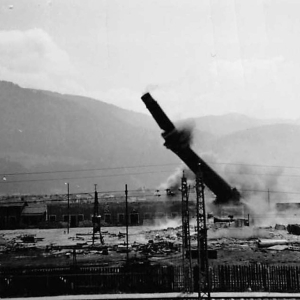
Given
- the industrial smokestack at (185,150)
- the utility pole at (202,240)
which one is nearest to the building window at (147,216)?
the industrial smokestack at (185,150)

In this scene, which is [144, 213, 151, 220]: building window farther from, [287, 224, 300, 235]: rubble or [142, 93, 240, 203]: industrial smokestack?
[287, 224, 300, 235]: rubble

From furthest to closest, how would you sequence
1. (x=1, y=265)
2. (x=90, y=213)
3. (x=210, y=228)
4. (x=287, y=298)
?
(x=90, y=213) → (x=210, y=228) → (x=1, y=265) → (x=287, y=298)

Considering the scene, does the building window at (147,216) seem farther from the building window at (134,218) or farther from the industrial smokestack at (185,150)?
the industrial smokestack at (185,150)

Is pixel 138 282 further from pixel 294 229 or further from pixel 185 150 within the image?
pixel 294 229

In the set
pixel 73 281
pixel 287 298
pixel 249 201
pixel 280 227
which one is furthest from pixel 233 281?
pixel 280 227

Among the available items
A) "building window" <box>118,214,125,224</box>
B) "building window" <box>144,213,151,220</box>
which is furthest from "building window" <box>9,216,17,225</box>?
"building window" <box>144,213,151,220</box>

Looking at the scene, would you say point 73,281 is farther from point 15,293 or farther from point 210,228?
point 210,228
